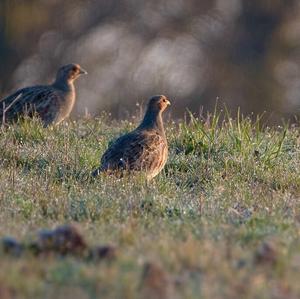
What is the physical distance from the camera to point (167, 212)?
30.2ft

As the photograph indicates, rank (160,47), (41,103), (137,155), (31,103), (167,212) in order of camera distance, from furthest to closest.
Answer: (160,47) < (41,103) < (31,103) < (137,155) < (167,212)

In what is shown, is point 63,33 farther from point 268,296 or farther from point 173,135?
point 268,296

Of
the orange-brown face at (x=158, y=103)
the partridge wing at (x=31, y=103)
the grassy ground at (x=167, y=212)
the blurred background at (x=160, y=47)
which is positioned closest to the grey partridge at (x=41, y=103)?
the partridge wing at (x=31, y=103)

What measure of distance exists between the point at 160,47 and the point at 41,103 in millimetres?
→ 14804

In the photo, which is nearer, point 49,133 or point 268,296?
point 268,296

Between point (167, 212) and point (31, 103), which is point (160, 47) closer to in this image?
point (31, 103)

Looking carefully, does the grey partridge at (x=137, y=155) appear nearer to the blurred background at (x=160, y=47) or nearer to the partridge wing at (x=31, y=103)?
the partridge wing at (x=31, y=103)

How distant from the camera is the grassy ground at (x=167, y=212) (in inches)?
259

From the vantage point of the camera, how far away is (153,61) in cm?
2866

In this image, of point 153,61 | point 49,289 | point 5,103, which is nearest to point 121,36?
point 153,61

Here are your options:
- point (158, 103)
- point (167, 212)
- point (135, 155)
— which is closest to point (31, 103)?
point (158, 103)

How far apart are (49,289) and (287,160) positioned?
5654 mm

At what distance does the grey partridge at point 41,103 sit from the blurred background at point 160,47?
12250 millimetres

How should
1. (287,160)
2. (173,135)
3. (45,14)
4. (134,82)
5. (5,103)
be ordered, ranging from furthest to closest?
1. (45,14)
2. (134,82)
3. (5,103)
4. (173,135)
5. (287,160)
